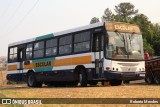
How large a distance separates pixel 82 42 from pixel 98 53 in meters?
1.55

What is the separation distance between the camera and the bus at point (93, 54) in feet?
66.2

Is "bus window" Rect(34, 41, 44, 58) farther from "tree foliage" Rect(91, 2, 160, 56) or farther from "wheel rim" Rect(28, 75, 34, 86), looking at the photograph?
"tree foliage" Rect(91, 2, 160, 56)

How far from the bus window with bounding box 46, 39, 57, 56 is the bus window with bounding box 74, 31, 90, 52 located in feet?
7.79

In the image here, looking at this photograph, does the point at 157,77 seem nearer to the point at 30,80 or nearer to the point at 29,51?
the point at 30,80

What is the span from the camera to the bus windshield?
20016 mm

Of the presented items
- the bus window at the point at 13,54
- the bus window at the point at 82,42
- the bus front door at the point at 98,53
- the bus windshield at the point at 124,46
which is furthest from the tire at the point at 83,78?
the bus window at the point at 13,54

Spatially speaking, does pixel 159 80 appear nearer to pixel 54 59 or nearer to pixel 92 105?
pixel 54 59

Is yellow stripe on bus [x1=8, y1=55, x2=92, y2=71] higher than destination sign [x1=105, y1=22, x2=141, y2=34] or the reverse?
the reverse

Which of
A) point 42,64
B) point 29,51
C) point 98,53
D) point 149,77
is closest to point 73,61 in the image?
point 98,53

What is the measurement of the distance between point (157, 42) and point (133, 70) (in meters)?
51.5

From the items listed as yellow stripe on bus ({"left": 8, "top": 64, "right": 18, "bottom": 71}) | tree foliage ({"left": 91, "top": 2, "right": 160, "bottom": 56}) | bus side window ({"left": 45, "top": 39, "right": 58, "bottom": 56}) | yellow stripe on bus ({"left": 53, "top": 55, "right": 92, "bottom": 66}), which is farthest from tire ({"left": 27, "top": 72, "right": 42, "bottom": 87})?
tree foliage ({"left": 91, "top": 2, "right": 160, "bottom": 56})

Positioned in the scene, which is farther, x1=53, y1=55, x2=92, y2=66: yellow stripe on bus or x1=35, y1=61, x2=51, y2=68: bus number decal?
x1=35, y1=61, x2=51, y2=68: bus number decal

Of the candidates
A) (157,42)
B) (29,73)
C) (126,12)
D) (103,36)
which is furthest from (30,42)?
(126,12)

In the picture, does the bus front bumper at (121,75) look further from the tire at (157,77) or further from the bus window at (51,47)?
the bus window at (51,47)
